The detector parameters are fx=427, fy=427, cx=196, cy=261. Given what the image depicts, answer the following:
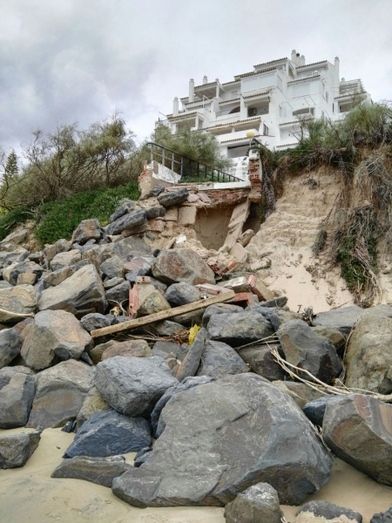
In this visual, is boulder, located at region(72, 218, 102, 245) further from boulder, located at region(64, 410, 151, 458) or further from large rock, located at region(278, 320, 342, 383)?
boulder, located at region(64, 410, 151, 458)

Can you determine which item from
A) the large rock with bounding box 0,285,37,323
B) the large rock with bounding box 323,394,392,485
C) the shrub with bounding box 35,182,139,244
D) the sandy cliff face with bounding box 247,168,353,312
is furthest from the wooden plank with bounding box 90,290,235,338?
the shrub with bounding box 35,182,139,244

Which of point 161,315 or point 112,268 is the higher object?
point 112,268

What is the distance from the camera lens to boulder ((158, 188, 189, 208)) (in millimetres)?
10047

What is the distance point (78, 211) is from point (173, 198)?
13.7 feet

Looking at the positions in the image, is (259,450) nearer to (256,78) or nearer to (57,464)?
(57,464)

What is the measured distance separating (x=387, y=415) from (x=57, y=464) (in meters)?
2.16

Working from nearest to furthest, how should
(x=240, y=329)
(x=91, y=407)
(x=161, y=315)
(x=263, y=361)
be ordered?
(x=91, y=407) < (x=263, y=361) < (x=240, y=329) < (x=161, y=315)

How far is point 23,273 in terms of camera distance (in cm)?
810

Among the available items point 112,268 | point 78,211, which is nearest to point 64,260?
point 112,268

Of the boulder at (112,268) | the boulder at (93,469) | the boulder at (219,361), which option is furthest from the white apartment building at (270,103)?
the boulder at (93,469)

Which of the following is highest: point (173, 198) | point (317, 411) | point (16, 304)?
point (173, 198)

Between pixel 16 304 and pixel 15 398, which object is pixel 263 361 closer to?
pixel 15 398

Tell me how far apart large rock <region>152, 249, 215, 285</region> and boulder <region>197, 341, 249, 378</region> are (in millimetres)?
2465

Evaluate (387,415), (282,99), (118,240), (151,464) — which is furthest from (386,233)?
(282,99)
